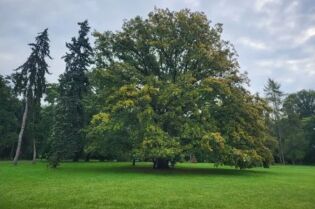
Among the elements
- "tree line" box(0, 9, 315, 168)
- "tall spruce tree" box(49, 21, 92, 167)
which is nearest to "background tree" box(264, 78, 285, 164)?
"tree line" box(0, 9, 315, 168)

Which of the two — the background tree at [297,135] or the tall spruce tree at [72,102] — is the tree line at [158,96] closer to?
Answer: the tall spruce tree at [72,102]

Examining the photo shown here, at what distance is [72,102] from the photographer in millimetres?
34750

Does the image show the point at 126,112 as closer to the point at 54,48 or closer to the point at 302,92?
the point at 54,48

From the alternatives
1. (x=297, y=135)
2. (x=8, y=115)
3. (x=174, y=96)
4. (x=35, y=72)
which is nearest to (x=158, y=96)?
(x=174, y=96)

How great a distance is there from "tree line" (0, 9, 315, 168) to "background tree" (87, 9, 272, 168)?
3.4 inches

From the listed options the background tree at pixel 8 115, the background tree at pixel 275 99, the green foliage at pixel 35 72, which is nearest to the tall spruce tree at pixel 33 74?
the green foliage at pixel 35 72

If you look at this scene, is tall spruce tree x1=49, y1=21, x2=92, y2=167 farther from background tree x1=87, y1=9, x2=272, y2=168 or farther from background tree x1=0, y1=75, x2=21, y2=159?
background tree x1=0, y1=75, x2=21, y2=159

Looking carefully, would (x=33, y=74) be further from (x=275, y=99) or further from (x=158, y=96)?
(x=275, y=99)

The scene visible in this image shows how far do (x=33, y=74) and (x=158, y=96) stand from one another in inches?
675

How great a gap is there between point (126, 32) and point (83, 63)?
9.07 meters

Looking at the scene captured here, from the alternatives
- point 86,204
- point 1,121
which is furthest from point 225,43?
point 1,121

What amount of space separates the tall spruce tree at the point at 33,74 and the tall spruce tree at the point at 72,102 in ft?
7.86

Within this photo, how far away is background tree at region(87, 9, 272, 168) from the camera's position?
86.9ft

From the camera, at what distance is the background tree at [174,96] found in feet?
86.9
